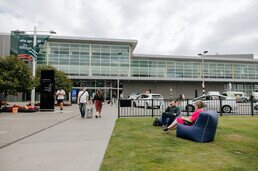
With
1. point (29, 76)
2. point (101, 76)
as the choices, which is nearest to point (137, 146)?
point (29, 76)

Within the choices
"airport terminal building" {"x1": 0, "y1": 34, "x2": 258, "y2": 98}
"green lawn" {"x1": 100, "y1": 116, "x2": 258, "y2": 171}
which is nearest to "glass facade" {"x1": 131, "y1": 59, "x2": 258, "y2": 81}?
"airport terminal building" {"x1": 0, "y1": 34, "x2": 258, "y2": 98}

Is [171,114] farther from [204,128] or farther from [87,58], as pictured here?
[87,58]

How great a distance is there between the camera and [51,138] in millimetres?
7848

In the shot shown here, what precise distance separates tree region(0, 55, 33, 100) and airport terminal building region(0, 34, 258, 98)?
87.8ft

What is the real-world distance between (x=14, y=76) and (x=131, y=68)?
3427 centimetres

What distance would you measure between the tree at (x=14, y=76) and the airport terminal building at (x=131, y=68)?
87.8ft

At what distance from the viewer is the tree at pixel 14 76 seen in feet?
60.3

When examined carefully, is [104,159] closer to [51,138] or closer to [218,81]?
[51,138]

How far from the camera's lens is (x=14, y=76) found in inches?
746

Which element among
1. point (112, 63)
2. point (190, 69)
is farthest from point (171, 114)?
point (190, 69)

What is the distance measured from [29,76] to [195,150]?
16548 mm

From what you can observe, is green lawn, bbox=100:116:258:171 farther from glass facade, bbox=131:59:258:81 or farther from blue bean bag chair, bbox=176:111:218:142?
glass facade, bbox=131:59:258:81

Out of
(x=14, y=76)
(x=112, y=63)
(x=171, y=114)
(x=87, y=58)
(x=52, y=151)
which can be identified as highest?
(x=87, y=58)

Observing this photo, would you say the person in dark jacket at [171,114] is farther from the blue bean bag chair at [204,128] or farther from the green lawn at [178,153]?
the blue bean bag chair at [204,128]
